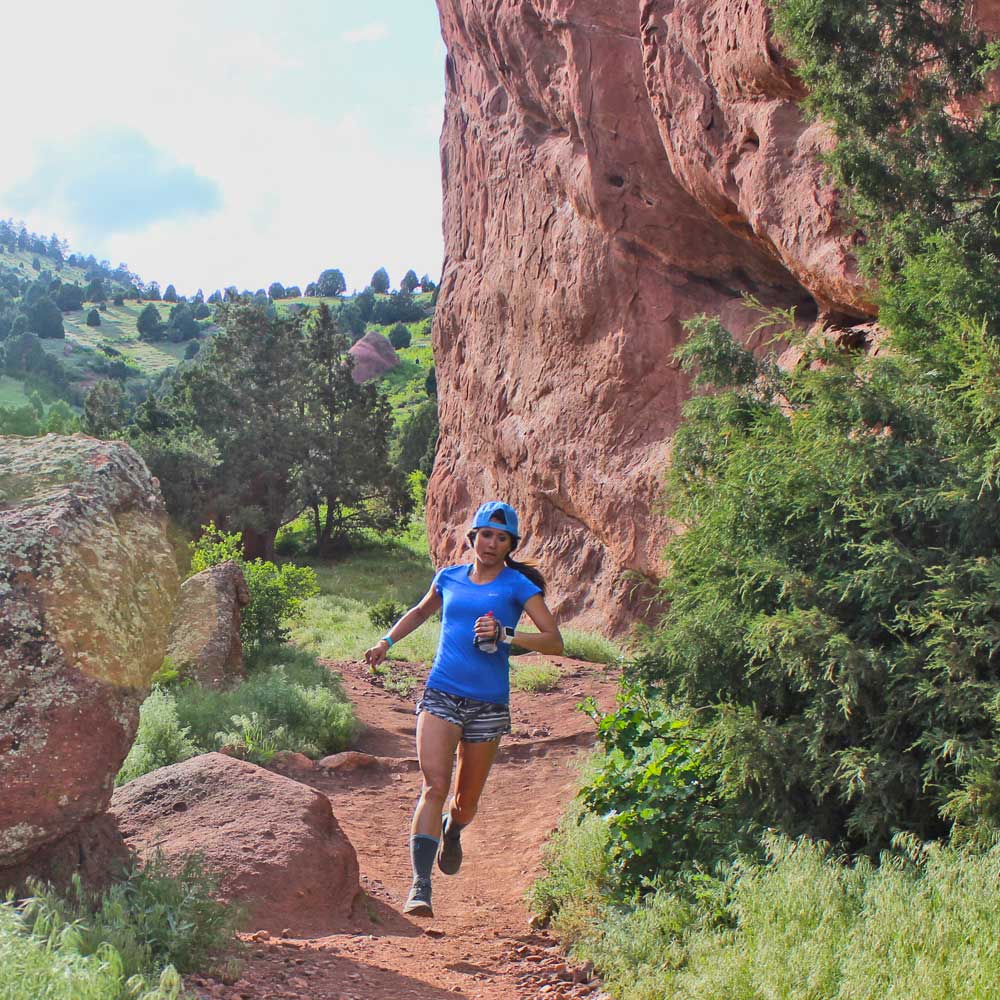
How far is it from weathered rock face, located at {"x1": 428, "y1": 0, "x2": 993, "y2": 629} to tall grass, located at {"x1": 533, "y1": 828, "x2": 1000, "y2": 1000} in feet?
22.5

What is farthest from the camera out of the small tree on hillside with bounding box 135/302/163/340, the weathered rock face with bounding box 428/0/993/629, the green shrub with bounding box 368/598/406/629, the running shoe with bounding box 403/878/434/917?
the small tree on hillside with bounding box 135/302/163/340

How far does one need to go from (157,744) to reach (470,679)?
4.06 m

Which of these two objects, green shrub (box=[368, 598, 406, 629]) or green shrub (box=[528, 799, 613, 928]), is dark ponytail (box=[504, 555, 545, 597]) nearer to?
green shrub (box=[528, 799, 613, 928])

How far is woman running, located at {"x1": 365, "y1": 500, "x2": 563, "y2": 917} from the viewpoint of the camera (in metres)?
4.85

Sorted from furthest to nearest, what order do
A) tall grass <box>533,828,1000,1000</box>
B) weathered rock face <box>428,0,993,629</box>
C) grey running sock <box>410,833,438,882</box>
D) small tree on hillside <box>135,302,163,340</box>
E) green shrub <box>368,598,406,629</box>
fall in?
1. small tree on hillside <box>135,302,163,340</box>
2. green shrub <box>368,598,406,629</box>
3. weathered rock face <box>428,0,993,629</box>
4. grey running sock <box>410,833,438,882</box>
5. tall grass <box>533,828,1000,1000</box>

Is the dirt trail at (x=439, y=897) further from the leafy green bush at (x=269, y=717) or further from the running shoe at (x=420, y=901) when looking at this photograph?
the leafy green bush at (x=269, y=717)

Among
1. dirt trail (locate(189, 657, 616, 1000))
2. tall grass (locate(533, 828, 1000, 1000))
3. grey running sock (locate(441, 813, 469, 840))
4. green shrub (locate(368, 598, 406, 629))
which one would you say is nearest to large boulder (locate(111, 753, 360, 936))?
dirt trail (locate(189, 657, 616, 1000))

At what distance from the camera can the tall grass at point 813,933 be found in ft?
10.4

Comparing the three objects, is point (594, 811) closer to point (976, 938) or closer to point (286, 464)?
point (976, 938)

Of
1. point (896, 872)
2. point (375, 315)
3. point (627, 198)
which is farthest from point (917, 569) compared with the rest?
point (375, 315)

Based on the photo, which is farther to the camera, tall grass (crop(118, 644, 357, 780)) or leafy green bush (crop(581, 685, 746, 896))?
tall grass (crop(118, 644, 357, 780))

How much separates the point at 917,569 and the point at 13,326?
92.3 meters

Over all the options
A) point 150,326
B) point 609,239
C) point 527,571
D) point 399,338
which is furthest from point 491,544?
point 150,326

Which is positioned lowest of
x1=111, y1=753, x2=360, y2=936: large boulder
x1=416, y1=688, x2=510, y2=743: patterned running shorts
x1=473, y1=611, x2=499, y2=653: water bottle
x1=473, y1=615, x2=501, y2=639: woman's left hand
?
x1=111, y1=753, x2=360, y2=936: large boulder
